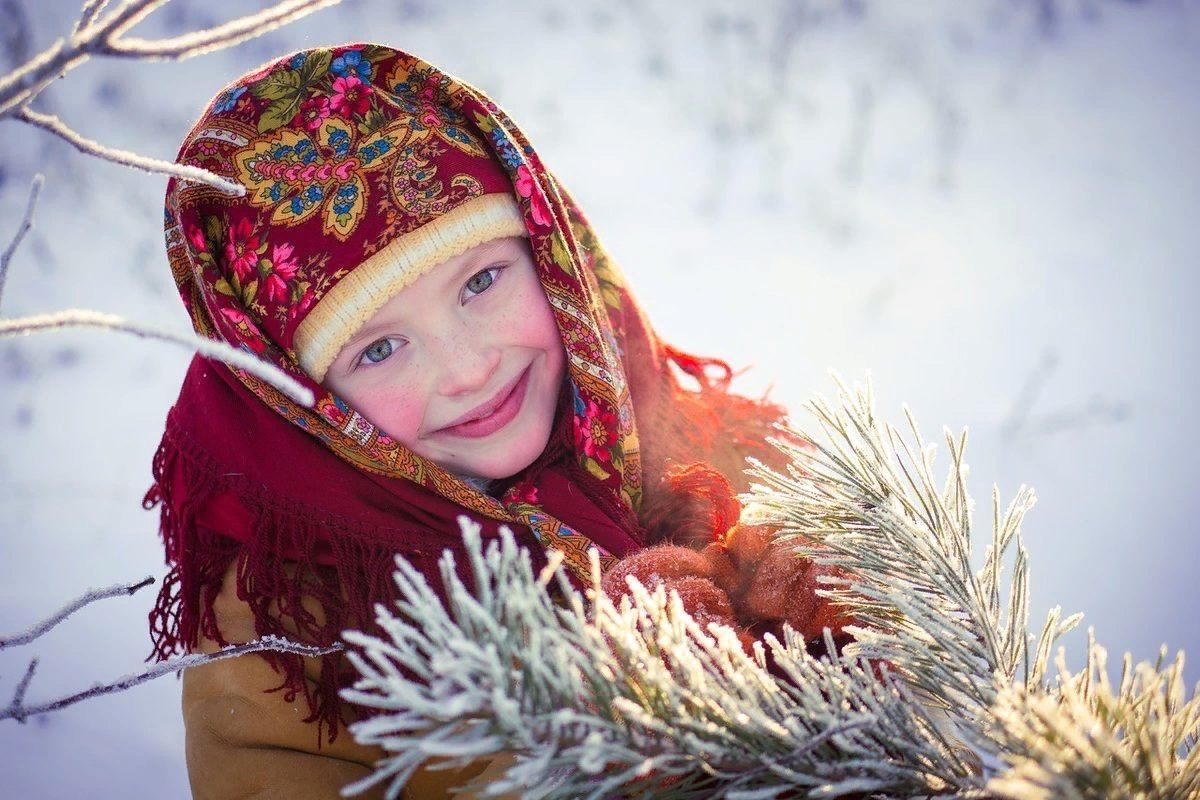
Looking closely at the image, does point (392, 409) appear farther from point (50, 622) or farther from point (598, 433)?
point (50, 622)

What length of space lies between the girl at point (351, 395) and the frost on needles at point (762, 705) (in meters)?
0.40

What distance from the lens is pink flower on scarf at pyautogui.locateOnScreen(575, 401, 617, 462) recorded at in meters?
1.02

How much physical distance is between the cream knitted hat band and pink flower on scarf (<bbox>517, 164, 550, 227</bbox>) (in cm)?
7

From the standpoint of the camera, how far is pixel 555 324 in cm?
101

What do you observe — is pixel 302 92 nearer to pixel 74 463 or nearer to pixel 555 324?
pixel 555 324

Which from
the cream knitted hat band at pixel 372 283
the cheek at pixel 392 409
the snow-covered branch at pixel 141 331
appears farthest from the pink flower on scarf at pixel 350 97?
the snow-covered branch at pixel 141 331

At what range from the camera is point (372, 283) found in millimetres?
903

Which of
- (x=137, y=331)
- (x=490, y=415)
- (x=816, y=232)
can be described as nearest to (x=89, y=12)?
(x=137, y=331)

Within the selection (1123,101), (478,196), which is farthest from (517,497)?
(1123,101)

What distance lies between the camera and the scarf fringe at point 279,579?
879mm

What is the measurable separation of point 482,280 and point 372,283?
12cm

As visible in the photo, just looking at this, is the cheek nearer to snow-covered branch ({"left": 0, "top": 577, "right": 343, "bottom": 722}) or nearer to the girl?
the girl

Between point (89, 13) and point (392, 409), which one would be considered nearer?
point (89, 13)

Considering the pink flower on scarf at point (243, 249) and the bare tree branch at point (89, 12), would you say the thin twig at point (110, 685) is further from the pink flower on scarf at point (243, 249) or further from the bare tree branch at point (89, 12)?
the pink flower on scarf at point (243, 249)
